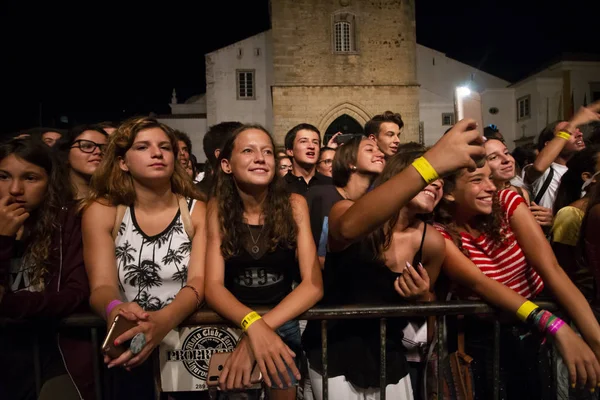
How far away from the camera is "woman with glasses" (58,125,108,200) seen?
3.47m

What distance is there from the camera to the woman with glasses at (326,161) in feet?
19.2

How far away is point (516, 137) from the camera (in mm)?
28000

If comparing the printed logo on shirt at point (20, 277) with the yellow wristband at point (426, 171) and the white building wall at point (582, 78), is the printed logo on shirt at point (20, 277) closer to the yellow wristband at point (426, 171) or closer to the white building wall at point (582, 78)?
the yellow wristband at point (426, 171)

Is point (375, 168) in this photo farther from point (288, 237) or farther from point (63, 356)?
point (63, 356)

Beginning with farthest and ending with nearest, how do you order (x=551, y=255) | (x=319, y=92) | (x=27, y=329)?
(x=319, y=92), (x=551, y=255), (x=27, y=329)

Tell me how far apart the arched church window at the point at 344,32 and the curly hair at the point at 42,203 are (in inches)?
896

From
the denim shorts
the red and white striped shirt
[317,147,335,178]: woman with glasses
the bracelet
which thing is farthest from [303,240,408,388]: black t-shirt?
[317,147,335,178]: woman with glasses

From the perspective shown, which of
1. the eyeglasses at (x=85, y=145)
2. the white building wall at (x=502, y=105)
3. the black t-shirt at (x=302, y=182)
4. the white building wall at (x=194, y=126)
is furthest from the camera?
the white building wall at (x=502, y=105)

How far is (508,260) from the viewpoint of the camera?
2.61 metres

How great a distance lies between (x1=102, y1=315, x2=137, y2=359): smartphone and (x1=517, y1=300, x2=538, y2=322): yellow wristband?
2.01 metres

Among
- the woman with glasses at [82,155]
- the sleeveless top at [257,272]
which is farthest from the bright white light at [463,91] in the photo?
the woman with glasses at [82,155]

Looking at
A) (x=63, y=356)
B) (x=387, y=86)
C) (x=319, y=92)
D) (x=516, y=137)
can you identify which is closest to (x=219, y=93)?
(x=319, y=92)

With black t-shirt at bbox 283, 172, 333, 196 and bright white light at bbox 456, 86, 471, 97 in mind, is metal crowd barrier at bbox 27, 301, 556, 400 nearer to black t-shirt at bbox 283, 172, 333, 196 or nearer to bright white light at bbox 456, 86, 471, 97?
bright white light at bbox 456, 86, 471, 97

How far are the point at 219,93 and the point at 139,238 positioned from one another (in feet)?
80.2
